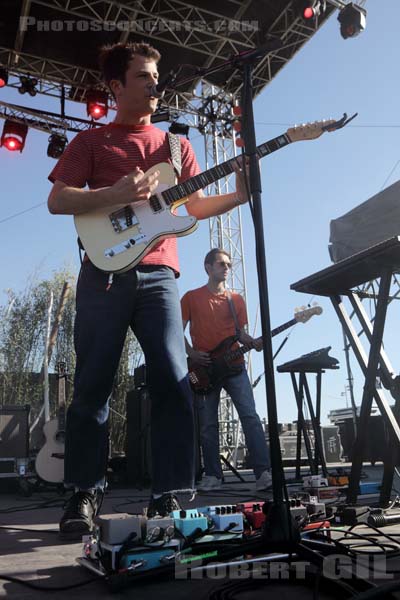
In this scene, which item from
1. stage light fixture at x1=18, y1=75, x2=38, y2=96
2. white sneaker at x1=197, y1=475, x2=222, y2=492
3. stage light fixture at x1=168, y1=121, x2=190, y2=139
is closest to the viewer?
white sneaker at x1=197, y1=475, x2=222, y2=492

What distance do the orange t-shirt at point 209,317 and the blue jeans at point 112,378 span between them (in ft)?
7.49

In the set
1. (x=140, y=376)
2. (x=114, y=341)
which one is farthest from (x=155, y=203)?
(x=140, y=376)

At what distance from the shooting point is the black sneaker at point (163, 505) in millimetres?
1820

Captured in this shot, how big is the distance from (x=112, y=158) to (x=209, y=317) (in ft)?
7.68

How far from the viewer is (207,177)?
2232 mm

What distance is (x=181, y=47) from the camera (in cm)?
906

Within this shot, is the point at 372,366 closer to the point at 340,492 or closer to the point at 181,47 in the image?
the point at 340,492

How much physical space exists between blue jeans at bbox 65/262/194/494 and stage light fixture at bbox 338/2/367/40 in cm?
692

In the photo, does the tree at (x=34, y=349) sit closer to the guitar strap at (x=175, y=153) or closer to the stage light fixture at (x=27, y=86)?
the stage light fixture at (x=27, y=86)

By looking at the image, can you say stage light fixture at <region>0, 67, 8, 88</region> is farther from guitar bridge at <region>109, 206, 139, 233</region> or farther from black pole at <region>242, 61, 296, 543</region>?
black pole at <region>242, 61, 296, 543</region>

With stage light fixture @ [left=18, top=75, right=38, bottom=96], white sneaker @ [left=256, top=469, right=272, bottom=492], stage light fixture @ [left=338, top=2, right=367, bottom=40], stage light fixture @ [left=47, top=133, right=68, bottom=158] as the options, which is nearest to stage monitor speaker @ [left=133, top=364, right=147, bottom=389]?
white sneaker @ [left=256, top=469, right=272, bottom=492]

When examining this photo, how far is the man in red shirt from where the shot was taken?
6.32 ft

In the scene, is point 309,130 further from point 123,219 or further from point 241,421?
point 241,421

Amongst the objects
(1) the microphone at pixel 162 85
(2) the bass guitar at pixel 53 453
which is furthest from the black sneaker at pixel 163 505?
(2) the bass guitar at pixel 53 453
